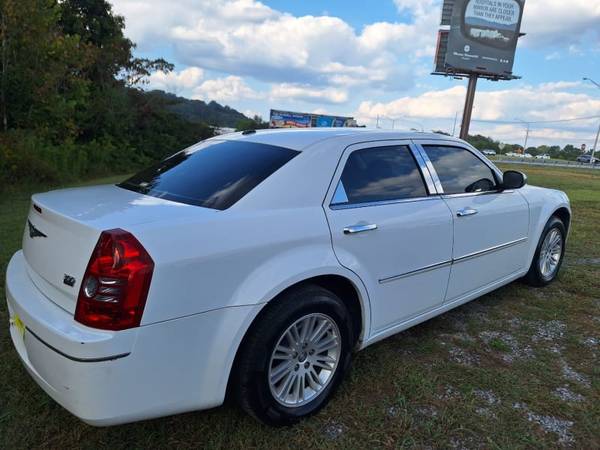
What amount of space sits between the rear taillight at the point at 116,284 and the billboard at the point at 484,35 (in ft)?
106

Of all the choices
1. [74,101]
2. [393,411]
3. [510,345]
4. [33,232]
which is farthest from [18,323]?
[74,101]

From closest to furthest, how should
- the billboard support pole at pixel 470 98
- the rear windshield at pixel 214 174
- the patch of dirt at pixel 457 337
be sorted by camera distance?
the rear windshield at pixel 214 174 → the patch of dirt at pixel 457 337 → the billboard support pole at pixel 470 98

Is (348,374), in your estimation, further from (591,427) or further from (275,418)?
(591,427)

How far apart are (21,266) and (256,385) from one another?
1534 mm

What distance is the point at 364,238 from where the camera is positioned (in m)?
Result: 2.83

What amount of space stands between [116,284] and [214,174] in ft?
3.39

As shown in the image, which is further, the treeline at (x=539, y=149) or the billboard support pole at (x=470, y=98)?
the treeline at (x=539, y=149)

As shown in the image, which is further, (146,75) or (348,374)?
(146,75)

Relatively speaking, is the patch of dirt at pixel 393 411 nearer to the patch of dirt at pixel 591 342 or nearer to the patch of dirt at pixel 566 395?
the patch of dirt at pixel 566 395

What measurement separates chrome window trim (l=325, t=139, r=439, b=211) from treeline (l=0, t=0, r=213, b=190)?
36.1 ft

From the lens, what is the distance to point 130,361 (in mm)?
2006

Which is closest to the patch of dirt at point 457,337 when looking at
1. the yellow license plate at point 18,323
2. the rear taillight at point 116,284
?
the rear taillight at point 116,284

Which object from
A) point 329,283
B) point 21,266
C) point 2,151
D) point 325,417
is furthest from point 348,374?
point 2,151

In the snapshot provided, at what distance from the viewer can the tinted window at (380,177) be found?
9.65ft
